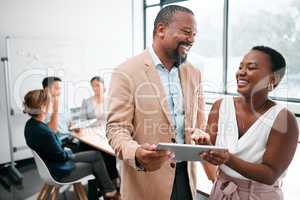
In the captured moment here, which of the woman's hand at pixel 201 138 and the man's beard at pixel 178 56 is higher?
the man's beard at pixel 178 56

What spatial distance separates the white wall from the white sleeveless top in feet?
11.6

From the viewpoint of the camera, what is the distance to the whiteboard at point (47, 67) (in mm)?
3807

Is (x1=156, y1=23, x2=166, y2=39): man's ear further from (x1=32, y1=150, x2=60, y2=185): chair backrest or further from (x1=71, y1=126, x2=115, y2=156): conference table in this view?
(x1=32, y1=150, x2=60, y2=185): chair backrest

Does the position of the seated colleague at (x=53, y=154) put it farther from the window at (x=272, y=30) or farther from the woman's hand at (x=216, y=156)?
the window at (x=272, y=30)

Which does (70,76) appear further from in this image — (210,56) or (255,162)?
(255,162)

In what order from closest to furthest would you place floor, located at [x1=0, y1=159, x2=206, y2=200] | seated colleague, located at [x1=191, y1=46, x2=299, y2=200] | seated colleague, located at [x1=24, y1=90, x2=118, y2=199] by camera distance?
seated colleague, located at [x1=191, y1=46, x2=299, y2=200] < seated colleague, located at [x1=24, y1=90, x2=118, y2=199] < floor, located at [x1=0, y1=159, x2=206, y2=200]

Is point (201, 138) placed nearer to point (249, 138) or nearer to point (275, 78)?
point (249, 138)

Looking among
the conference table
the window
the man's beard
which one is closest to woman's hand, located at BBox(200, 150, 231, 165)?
the man's beard

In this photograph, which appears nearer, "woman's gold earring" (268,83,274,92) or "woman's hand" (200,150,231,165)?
"woman's hand" (200,150,231,165)

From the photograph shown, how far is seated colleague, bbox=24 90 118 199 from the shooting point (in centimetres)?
228

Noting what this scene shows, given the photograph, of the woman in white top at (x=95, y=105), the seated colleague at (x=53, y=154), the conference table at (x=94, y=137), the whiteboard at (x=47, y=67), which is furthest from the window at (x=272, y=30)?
the whiteboard at (x=47, y=67)

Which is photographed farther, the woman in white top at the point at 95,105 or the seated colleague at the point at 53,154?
the woman in white top at the point at 95,105

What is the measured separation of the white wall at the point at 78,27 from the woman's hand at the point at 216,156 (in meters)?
3.56

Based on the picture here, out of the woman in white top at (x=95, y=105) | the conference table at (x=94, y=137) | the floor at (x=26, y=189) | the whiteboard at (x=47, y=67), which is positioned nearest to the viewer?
the conference table at (x=94, y=137)
